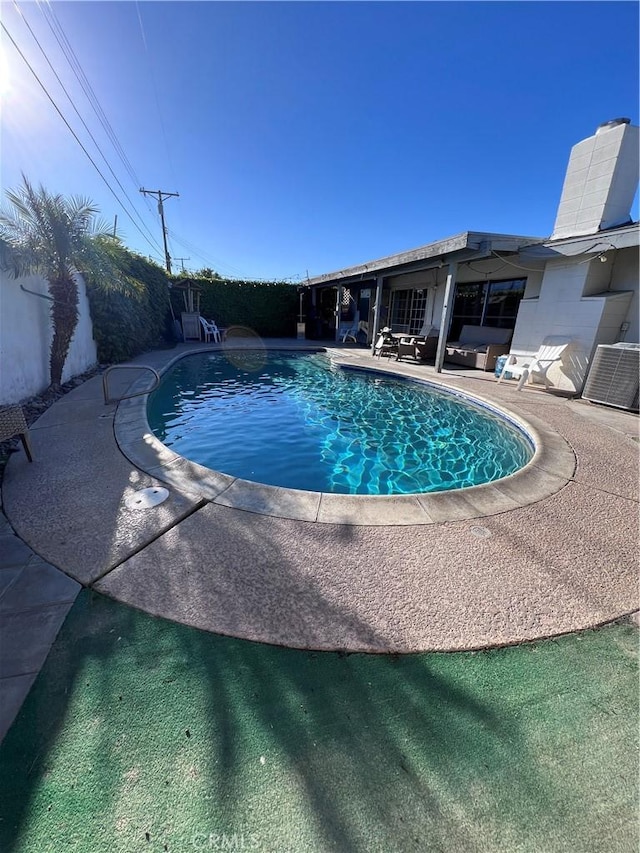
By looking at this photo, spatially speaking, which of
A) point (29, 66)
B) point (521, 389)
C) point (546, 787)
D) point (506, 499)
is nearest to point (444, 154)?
point (521, 389)

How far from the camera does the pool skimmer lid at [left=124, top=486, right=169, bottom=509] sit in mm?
2789

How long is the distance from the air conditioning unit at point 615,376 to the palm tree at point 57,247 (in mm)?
9126

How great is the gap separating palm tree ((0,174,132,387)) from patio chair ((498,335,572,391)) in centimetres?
859

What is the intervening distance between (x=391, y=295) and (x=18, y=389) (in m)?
13.2

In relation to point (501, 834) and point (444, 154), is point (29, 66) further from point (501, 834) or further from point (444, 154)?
point (501, 834)

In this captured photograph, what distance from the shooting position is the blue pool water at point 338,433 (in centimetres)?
428

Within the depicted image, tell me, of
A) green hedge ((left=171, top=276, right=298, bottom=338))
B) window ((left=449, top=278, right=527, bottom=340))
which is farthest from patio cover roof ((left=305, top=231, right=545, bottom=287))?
green hedge ((left=171, top=276, right=298, bottom=338))

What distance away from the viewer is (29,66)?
6598 mm

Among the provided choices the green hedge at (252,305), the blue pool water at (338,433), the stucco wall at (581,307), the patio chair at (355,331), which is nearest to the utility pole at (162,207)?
the green hedge at (252,305)

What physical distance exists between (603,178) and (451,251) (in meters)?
2.79

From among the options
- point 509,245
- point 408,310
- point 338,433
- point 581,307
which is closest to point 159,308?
point 408,310

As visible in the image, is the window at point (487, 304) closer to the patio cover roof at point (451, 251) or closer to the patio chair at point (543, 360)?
the patio cover roof at point (451, 251)

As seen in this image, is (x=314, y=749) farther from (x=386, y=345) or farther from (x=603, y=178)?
(x=386, y=345)

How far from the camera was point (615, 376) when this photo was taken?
5820 mm
